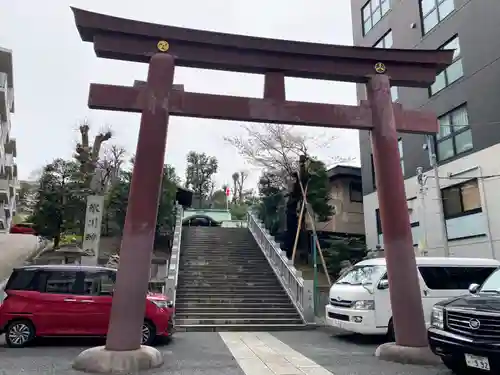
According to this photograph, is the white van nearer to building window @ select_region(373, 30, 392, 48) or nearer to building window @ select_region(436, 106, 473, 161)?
building window @ select_region(436, 106, 473, 161)

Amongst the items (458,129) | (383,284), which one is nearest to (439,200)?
(458,129)

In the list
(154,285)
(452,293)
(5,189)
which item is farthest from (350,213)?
(5,189)

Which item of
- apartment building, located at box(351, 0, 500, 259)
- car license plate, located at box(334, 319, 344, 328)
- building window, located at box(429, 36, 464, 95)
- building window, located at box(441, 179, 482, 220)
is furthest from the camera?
building window, located at box(429, 36, 464, 95)

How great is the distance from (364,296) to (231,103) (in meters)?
5.37

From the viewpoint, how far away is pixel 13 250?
25.0m

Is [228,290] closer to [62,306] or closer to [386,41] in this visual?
[62,306]

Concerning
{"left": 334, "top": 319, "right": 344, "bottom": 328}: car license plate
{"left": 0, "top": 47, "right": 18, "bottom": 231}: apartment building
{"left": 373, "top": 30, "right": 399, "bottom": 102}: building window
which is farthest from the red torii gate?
{"left": 0, "top": 47, "right": 18, "bottom": 231}: apartment building

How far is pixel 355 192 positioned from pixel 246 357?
19783 mm

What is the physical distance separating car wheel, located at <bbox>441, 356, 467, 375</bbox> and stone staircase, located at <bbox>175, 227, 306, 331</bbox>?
6935mm

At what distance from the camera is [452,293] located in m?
10.0

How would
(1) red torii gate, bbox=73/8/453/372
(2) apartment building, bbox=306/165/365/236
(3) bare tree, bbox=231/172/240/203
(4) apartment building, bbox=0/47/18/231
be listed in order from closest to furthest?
(1) red torii gate, bbox=73/8/453/372 < (2) apartment building, bbox=306/165/365/236 < (4) apartment building, bbox=0/47/18/231 < (3) bare tree, bbox=231/172/240/203

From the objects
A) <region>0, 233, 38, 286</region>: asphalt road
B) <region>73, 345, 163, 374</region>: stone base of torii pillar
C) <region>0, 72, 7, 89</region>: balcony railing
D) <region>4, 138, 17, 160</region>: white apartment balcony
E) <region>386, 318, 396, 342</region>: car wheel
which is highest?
<region>0, 72, 7, 89</region>: balcony railing

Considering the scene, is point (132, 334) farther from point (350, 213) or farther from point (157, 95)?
point (350, 213)

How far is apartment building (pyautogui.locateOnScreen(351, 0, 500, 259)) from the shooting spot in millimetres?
15008
